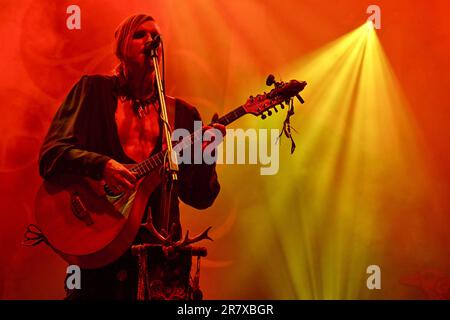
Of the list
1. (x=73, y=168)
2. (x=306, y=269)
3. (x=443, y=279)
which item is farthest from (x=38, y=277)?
(x=443, y=279)

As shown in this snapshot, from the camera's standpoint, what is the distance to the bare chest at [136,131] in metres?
3.59

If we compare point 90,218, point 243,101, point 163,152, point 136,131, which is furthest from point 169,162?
point 243,101

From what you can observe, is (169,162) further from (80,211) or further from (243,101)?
(243,101)

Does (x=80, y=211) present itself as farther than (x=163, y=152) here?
No

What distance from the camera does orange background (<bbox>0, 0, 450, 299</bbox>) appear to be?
12.2 ft

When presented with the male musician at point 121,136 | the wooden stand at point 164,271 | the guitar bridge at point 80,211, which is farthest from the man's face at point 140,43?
the wooden stand at point 164,271

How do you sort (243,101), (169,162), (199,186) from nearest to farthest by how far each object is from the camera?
(169,162)
(199,186)
(243,101)

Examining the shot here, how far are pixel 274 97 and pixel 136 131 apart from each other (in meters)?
0.84

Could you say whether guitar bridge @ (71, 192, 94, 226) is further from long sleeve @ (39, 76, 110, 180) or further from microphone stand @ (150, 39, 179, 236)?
microphone stand @ (150, 39, 179, 236)

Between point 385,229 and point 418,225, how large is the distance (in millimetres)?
221

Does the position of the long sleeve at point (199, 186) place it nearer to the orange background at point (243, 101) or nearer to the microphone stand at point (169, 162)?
the orange background at point (243, 101)

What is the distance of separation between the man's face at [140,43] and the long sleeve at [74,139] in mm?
298

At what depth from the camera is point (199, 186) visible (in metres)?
3.77

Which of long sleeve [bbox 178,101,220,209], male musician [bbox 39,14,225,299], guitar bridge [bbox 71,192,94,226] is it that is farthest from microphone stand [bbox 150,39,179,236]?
long sleeve [bbox 178,101,220,209]
